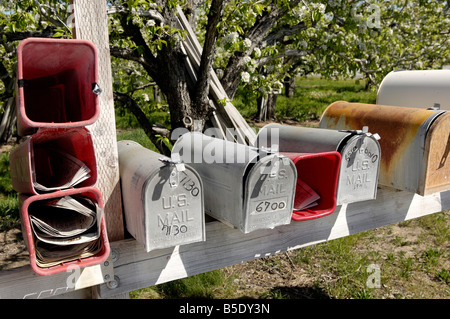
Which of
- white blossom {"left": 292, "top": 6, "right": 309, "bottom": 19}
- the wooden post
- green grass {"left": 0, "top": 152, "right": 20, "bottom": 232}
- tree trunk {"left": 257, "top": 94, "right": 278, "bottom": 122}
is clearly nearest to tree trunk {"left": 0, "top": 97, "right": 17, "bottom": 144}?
green grass {"left": 0, "top": 152, "right": 20, "bottom": 232}

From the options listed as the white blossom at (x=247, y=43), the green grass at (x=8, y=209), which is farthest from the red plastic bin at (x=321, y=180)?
the green grass at (x=8, y=209)

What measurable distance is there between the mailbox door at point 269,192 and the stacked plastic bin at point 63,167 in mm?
438

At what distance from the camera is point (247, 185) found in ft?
4.24

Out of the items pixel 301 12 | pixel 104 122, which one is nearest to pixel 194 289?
pixel 104 122

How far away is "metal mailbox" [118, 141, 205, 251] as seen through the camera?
1.20 meters

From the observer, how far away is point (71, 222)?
1200 mm

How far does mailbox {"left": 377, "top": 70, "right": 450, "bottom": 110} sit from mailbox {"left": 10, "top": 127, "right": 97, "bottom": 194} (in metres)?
1.58

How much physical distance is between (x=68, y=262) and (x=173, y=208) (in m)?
0.32

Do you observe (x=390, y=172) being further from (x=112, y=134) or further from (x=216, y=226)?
(x=112, y=134)

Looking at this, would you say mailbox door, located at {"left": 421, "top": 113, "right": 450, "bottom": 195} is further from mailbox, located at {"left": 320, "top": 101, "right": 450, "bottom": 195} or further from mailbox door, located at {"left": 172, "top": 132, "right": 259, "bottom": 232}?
mailbox door, located at {"left": 172, "top": 132, "right": 259, "bottom": 232}

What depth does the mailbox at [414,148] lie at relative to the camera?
172 centimetres

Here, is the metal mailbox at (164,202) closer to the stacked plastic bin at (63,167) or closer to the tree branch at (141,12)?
the stacked plastic bin at (63,167)

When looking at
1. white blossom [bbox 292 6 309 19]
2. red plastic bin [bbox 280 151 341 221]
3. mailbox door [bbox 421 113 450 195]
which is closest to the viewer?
red plastic bin [bbox 280 151 341 221]
